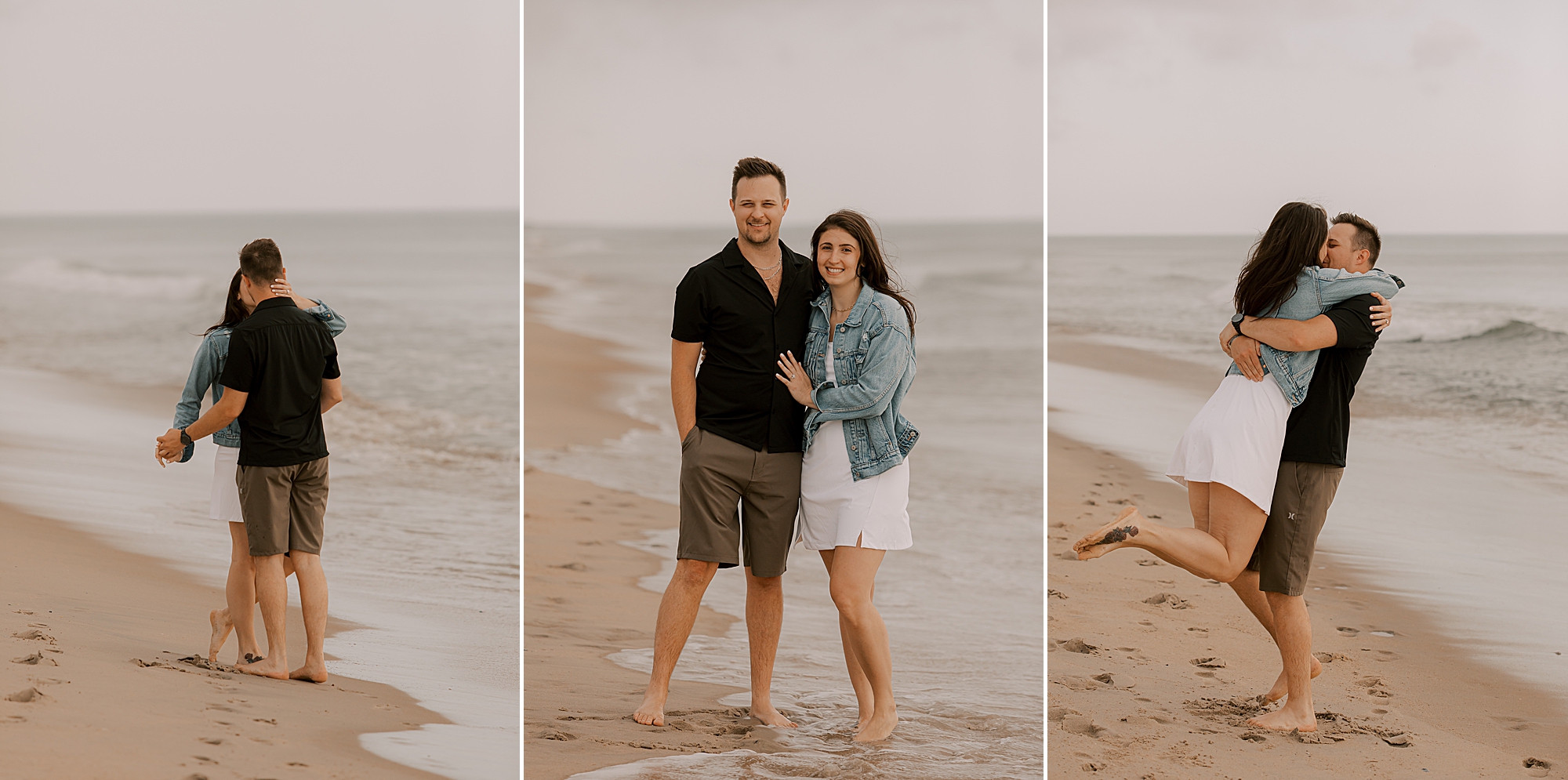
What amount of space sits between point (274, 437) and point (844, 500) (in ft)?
5.19

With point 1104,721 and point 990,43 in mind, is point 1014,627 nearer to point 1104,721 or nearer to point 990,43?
point 1104,721

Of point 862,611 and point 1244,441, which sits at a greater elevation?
point 1244,441

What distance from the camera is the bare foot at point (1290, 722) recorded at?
3.34 m

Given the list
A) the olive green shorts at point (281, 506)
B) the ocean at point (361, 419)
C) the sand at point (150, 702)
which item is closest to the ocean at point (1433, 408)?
the ocean at point (361, 419)

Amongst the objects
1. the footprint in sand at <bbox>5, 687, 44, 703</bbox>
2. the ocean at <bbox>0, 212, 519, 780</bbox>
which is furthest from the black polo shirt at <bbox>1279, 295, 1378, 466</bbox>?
the footprint in sand at <bbox>5, 687, 44, 703</bbox>

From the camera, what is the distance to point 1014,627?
4902mm

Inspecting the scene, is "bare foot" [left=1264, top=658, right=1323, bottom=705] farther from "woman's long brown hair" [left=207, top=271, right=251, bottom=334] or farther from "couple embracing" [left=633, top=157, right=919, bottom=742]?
"woman's long brown hair" [left=207, top=271, right=251, bottom=334]

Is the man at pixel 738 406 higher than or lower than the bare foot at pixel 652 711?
higher

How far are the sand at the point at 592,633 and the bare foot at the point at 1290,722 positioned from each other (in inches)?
51.1

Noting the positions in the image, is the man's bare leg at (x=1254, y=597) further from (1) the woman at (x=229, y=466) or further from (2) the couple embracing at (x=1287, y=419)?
(1) the woman at (x=229, y=466)

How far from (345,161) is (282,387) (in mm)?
19067

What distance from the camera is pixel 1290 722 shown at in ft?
11.0

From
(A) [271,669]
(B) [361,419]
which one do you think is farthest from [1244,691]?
(B) [361,419]

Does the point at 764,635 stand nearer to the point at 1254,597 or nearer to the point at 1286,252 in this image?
the point at 1254,597
